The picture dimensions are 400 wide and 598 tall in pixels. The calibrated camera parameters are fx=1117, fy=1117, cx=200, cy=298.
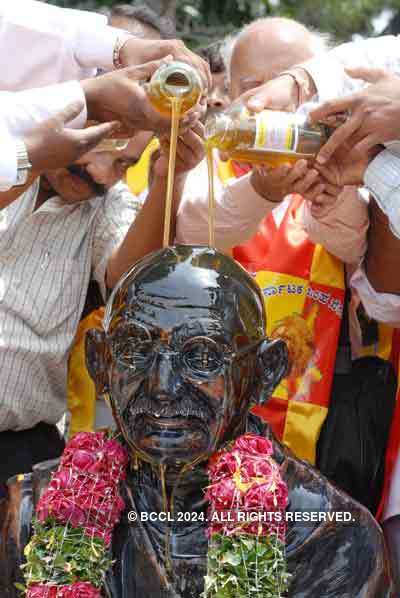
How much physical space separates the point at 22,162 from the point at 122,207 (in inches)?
26.5

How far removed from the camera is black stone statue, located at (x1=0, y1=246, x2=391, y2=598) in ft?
7.73

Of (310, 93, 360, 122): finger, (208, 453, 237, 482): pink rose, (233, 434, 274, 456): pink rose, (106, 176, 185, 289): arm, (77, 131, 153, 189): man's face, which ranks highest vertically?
(310, 93, 360, 122): finger

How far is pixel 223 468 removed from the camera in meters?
2.37

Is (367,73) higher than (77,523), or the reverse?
(367,73)

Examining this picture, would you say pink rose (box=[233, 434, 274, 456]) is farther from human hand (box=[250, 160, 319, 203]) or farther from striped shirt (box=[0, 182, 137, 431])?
striped shirt (box=[0, 182, 137, 431])

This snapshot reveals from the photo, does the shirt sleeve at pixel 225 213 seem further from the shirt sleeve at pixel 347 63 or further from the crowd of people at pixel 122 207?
the shirt sleeve at pixel 347 63

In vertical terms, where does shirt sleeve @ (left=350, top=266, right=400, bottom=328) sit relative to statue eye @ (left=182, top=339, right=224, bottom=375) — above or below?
below

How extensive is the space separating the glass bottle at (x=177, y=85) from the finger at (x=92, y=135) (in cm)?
19

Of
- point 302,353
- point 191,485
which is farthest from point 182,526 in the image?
point 302,353

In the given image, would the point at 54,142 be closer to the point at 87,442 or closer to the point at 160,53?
the point at 160,53

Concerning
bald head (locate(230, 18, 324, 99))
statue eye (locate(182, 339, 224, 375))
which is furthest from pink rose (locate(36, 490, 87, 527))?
bald head (locate(230, 18, 324, 99))

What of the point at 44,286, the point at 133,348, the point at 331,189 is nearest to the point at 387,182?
the point at 331,189

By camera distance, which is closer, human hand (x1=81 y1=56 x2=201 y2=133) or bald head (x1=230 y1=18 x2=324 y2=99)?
human hand (x1=81 y1=56 x2=201 y2=133)

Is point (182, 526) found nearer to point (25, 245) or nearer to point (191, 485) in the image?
point (191, 485)
